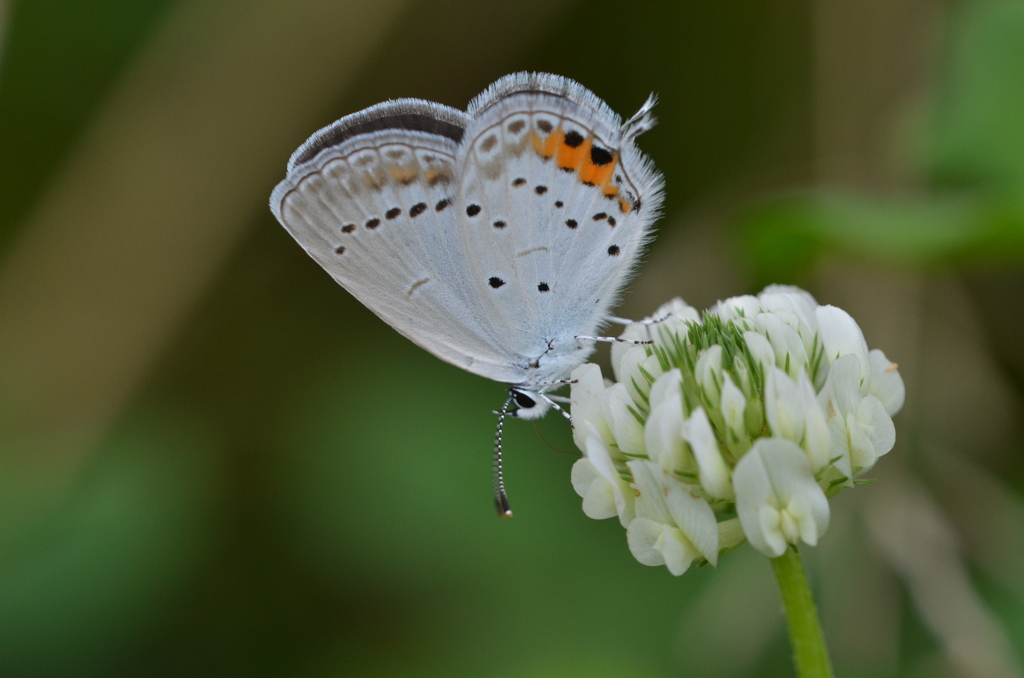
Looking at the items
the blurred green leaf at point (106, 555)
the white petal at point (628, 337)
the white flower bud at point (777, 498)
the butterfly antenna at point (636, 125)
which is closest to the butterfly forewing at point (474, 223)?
the butterfly antenna at point (636, 125)

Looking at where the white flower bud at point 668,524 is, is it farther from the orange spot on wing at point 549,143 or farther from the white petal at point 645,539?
the orange spot on wing at point 549,143

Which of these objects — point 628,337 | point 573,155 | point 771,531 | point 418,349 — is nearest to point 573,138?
point 573,155

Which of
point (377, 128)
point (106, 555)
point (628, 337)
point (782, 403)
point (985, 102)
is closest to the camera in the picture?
point (782, 403)

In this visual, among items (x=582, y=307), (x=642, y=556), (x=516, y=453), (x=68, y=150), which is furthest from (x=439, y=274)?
(x=68, y=150)

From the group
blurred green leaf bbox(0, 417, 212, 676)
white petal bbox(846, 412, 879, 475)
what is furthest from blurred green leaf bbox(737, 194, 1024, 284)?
blurred green leaf bbox(0, 417, 212, 676)

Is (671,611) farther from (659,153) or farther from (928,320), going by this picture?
(659,153)

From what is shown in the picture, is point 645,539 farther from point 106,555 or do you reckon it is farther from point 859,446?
point 106,555

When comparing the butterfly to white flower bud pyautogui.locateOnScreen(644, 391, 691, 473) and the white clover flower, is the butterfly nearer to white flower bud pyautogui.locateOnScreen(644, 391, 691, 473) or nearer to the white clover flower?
the white clover flower
